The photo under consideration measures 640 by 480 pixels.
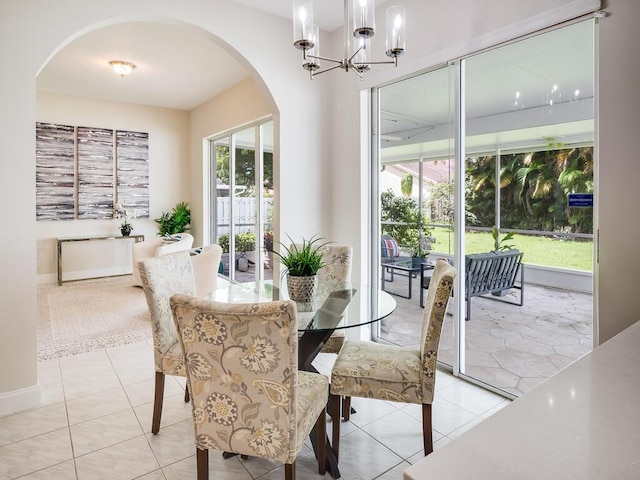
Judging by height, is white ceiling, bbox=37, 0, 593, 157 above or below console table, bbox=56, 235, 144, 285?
above

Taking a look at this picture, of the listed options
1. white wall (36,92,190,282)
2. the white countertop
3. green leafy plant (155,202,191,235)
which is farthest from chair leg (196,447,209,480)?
white wall (36,92,190,282)

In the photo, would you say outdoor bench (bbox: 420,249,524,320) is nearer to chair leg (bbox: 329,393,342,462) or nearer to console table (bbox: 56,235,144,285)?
chair leg (bbox: 329,393,342,462)

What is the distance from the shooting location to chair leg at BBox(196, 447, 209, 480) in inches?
61.9

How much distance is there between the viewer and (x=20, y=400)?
2.47 m

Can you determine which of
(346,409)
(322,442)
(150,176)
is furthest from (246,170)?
(322,442)

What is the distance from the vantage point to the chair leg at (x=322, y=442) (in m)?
1.81

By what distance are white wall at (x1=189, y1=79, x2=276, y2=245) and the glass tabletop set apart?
300 centimetres

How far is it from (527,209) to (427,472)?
240 cm

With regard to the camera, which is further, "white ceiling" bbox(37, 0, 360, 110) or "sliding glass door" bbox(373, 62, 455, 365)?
"white ceiling" bbox(37, 0, 360, 110)

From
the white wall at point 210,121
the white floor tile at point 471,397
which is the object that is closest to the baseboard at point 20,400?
the white floor tile at point 471,397

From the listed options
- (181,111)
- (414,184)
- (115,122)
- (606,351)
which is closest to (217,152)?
(181,111)

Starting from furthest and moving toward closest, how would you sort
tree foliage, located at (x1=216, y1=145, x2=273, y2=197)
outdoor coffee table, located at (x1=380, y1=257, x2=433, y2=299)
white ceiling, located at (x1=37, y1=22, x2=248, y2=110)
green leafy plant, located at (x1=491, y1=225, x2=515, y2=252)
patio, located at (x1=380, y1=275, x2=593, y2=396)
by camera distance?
tree foliage, located at (x1=216, y1=145, x2=273, y2=197) → white ceiling, located at (x1=37, y1=22, x2=248, y2=110) → outdoor coffee table, located at (x1=380, y1=257, x2=433, y2=299) → green leafy plant, located at (x1=491, y1=225, x2=515, y2=252) → patio, located at (x1=380, y1=275, x2=593, y2=396)

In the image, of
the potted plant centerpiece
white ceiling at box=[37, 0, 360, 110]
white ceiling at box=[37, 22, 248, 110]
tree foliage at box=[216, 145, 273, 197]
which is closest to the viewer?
the potted plant centerpiece

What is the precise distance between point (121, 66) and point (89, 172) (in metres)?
2.36
